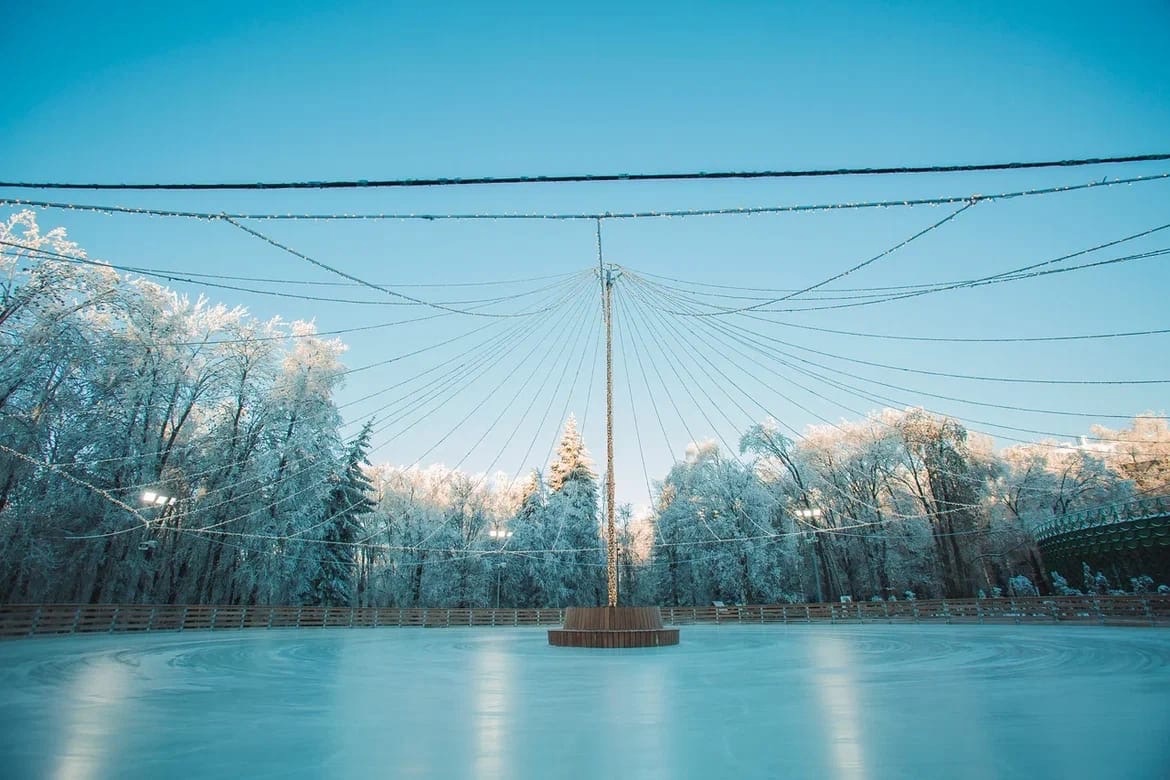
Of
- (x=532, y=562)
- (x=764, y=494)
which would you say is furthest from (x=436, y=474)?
(x=764, y=494)

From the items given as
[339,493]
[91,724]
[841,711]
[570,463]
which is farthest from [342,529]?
[841,711]

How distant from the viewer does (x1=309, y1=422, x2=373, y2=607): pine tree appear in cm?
2853

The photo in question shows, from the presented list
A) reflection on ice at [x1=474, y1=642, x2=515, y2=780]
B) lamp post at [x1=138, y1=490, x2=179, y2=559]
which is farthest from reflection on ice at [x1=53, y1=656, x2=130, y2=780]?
lamp post at [x1=138, y1=490, x2=179, y2=559]

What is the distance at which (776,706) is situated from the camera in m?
5.49

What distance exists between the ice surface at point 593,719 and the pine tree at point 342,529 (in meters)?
20.1

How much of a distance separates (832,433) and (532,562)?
21751 millimetres

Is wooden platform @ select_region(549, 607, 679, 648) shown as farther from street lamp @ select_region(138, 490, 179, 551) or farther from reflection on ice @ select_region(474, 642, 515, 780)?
street lamp @ select_region(138, 490, 179, 551)

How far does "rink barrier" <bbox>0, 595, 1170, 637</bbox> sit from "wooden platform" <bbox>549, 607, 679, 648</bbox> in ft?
52.2

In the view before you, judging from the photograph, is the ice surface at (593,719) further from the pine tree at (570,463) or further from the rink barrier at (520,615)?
the pine tree at (570,463)

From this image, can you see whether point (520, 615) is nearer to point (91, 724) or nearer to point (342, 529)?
point (342, 529)

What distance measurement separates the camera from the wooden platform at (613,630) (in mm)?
13695

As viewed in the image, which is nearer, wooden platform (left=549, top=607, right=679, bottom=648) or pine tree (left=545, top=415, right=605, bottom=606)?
wooden platform (left=549, top=607, right=679, bottom=648)

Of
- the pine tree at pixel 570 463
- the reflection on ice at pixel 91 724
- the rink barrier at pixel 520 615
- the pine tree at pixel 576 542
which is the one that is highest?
the pine tree at pixel 570 463

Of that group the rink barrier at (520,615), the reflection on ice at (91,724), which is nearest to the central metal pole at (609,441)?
the reflection on ice at (91,724)
